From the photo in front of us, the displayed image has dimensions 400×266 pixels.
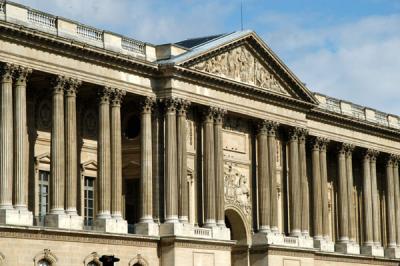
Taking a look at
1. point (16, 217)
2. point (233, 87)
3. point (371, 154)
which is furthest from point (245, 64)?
point (16, 217)

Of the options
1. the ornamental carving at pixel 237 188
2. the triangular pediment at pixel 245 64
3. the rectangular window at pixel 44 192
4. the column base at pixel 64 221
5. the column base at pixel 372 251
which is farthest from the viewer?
the column base at pixel 372 251

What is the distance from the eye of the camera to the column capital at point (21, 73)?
5314 centimetres

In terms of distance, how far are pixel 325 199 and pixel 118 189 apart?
21477 millimetres

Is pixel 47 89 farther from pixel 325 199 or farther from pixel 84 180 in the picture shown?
pixel 325 199

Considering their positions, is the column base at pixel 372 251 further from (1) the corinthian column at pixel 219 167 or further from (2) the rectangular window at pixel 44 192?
(2) the rectangular window at pixel 44 192

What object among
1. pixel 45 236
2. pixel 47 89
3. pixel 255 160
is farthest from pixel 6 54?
pixel 255 160

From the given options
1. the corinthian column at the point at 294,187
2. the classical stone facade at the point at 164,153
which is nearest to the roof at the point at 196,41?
the classical stone facade at the point at 164,153

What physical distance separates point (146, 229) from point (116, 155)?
4369 millimetres

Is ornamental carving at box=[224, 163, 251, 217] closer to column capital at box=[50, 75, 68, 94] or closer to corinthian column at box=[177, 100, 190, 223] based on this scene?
corinthian column at box=[177, 100, 190, 223]

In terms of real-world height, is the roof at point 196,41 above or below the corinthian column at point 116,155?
above

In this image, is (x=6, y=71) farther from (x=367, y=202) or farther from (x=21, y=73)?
(x=367, y=202)

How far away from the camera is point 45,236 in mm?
52969

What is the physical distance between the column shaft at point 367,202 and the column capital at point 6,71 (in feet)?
115

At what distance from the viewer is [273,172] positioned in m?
68.8
